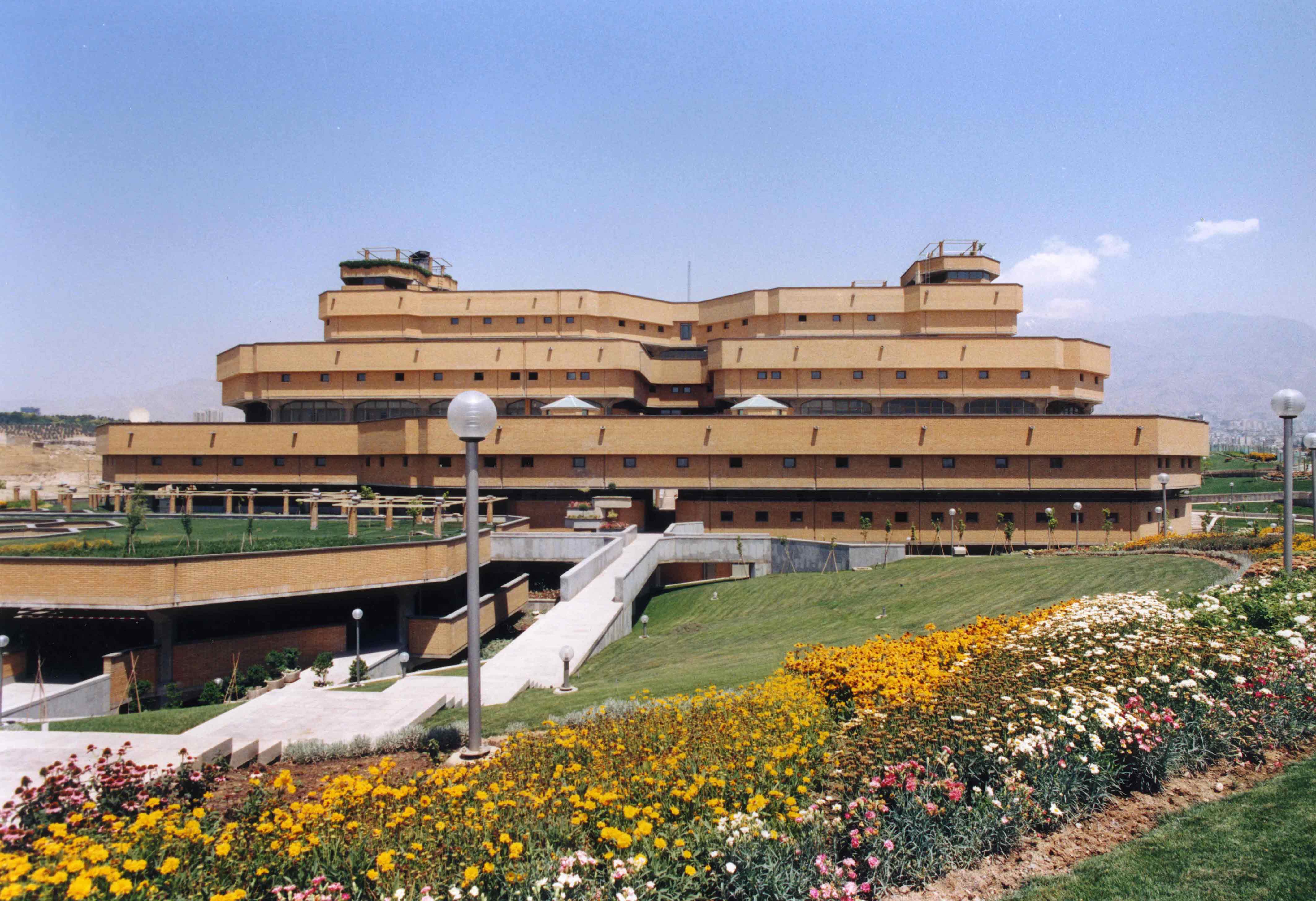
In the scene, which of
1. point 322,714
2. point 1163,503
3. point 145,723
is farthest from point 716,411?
point 145,723

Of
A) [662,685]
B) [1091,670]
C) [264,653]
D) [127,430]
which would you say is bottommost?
[264,653]

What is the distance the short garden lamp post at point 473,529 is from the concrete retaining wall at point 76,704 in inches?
488

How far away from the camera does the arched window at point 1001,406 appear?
4431cm

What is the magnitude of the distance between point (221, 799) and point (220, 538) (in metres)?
20.6

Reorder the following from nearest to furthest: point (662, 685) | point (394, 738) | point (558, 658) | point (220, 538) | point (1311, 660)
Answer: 1. point (1311, 660)
2. point (394, 738)
3. point (662, 685)
4. point (558, 658)
5. point (220, 538)

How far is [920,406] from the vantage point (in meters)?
44.8

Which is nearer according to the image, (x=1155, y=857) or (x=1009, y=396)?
(x=1155, y=857)

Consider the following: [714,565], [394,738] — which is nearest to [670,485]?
[714,565]

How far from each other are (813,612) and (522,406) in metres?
30.8

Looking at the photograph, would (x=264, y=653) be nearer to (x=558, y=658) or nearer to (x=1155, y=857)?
→ (x=558, y=658)

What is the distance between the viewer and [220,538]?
25.3 m

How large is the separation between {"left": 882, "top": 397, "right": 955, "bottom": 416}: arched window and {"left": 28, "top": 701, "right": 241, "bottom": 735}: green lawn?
3912cm

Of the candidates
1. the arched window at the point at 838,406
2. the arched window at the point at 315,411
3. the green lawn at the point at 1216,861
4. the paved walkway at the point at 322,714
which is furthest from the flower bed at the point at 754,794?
the arched window at the point at 315,411

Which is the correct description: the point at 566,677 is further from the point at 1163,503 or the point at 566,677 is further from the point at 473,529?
the point at 1163,503
